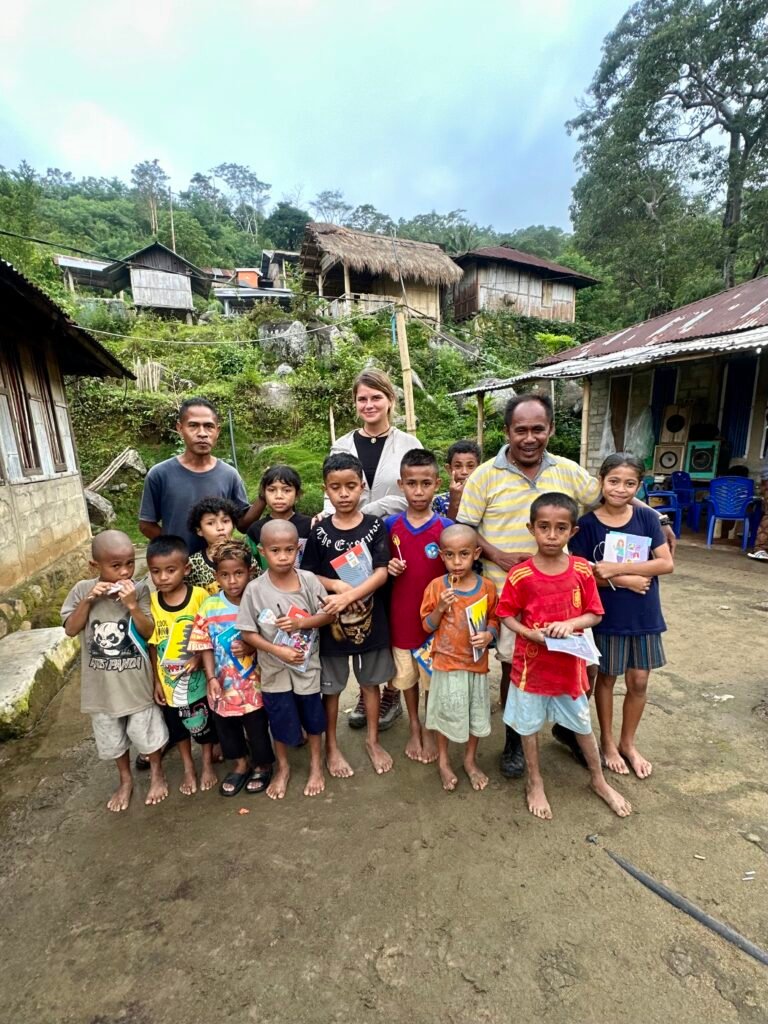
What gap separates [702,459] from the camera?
7.91 m

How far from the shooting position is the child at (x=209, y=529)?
248 cm

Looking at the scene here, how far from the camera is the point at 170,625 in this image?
2.23 metres

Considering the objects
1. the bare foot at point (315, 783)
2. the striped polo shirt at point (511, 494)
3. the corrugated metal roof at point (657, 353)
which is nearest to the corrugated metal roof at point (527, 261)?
the corrugated metal roof at point (657, 353)

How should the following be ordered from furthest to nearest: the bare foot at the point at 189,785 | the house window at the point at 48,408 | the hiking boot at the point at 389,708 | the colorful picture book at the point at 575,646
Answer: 1. the house window at the point at 48,408
2. the hiking boot at the point at 389,708
3. the bare foot at the point at 189,785
4. the colorful picture book at the point at 575,646

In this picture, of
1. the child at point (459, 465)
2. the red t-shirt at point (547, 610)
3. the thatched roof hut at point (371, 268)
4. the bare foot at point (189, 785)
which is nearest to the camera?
the red t-shirt at point (547, 610)

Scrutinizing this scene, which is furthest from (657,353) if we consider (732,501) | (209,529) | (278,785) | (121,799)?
(121,799)

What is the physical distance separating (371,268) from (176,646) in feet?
56.9

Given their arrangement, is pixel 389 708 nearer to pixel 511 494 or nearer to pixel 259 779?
pixel 259 779

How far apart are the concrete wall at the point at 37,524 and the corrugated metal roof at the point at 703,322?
9.49 metres

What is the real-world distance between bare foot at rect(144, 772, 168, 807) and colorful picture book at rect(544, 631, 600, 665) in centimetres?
201

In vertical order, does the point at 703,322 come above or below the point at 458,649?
above

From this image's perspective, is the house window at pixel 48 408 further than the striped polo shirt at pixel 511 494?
Yes

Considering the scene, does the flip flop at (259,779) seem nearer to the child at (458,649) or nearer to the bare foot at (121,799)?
the bare foot at (121,799)

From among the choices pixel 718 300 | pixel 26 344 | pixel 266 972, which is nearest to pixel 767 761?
pixel 266 972
